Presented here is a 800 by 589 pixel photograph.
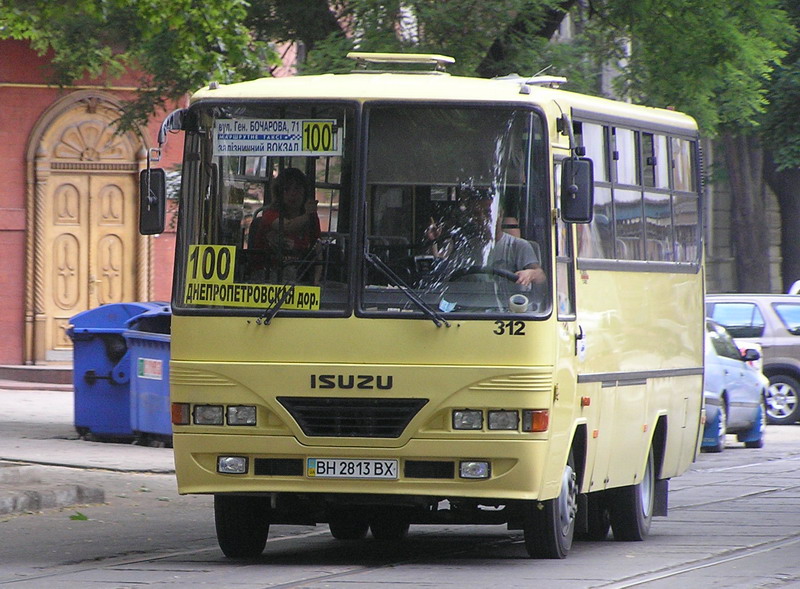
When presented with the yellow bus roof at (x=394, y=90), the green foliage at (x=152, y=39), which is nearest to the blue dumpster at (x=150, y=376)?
the green foliage at (x=152, y=39)

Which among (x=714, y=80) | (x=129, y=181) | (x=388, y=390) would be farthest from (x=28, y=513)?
(x=129, y=181)

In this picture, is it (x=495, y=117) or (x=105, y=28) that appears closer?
(x=495, y=117)

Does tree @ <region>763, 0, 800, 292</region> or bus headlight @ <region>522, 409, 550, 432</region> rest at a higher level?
tree @ <region>763, 0, 800, 292</region>

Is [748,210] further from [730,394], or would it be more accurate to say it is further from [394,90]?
[394,90]

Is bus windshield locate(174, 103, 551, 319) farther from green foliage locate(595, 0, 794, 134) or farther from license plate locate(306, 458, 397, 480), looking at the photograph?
green foliage locate(595, 0, 794, 134)

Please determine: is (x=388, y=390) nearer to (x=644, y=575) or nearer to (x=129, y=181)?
(x=644, y=575)

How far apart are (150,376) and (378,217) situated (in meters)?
8.29

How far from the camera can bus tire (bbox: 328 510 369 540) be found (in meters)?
10.4

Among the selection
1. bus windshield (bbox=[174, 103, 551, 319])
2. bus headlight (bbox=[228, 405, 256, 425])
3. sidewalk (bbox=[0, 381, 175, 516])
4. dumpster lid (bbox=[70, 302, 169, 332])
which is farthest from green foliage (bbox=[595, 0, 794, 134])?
bus headlight (bbox=[228, 405, 256, 425])

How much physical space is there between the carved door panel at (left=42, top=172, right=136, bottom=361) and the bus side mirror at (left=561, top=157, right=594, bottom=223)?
56.9ft

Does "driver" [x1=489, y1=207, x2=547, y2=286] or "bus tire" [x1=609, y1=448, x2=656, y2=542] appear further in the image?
"bus tire" [x1=609, y1=448, x2=656, y2=542]

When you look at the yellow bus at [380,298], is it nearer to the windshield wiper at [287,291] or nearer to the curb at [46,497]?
the windshield wiper at [287,291]

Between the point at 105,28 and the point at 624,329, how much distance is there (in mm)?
9532

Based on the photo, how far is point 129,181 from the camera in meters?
26.2
